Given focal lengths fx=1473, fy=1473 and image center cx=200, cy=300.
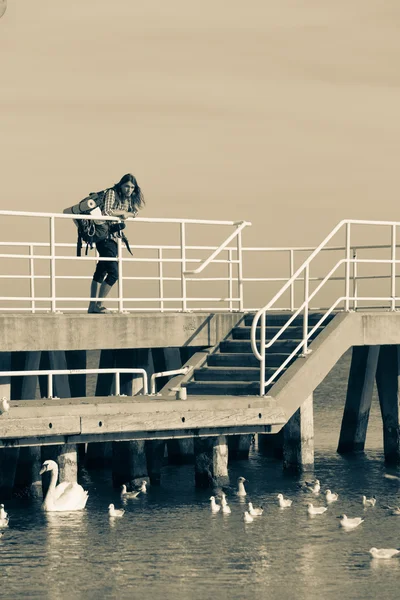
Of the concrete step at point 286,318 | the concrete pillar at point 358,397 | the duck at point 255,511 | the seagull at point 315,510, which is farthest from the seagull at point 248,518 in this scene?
the concrete pillar at point 358,397

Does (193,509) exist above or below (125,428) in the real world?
below

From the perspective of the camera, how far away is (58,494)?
68.6 ft

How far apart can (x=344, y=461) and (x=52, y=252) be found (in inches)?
336

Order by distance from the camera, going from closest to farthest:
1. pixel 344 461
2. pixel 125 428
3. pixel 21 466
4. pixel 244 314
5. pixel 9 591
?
1. pixel 9 591
2. pixel 125 428
3. pixel 21 466
4. pixel 244 314
5. pixel 344 461

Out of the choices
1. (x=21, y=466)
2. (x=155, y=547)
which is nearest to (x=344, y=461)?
(x=21, y=466)

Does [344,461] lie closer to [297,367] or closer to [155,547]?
[297,367]

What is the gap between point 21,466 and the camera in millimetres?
22625

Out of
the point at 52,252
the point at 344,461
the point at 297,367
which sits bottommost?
the point at 344,461

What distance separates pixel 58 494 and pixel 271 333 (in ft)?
17.9

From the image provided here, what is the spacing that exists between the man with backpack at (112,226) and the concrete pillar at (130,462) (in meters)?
2.45

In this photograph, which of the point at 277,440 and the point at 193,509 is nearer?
the point at 193,509

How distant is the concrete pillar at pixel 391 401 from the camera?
28.3 m

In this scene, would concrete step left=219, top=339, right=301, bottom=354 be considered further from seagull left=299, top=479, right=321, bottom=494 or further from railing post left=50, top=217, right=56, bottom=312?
railing post left=50, top=217, right=56, bottom=312

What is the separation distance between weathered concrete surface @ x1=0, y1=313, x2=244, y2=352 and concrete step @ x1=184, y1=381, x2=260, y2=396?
0.96 metres
